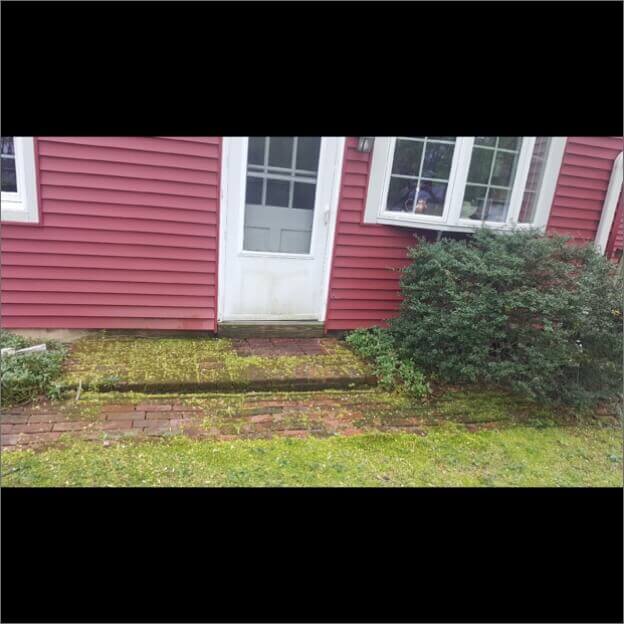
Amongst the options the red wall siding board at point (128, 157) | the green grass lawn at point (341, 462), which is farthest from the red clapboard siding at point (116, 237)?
the green grass lawn at point (341, 462)

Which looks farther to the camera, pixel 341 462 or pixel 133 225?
pixel 133 225

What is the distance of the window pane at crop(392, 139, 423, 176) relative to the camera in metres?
3.71

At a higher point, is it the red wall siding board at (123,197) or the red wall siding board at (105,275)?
the red wall siding board at (123,197)

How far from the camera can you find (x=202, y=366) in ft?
10.2

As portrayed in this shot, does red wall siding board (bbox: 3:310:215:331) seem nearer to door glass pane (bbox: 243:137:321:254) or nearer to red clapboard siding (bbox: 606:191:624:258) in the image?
door glass pane (bbox: 243:137:321:254)

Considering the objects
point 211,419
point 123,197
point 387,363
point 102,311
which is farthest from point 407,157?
point 102,311

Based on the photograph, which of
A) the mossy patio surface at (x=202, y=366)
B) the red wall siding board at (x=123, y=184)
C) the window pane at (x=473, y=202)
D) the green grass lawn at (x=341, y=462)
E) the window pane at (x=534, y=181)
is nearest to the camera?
the green grass lawn at (x=341, y=462)

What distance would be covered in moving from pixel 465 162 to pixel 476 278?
1247mm

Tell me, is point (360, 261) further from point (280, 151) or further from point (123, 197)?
point (123, 197)

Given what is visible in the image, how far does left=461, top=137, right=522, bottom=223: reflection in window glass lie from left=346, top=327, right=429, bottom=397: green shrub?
59.5 inches

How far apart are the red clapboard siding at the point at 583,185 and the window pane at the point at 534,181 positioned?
0.23 m

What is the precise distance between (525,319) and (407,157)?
1.84 meters

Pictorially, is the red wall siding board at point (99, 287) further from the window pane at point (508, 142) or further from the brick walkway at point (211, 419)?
the window pane at point (508, 142)

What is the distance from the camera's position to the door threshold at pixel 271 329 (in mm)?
3730
